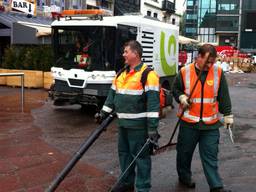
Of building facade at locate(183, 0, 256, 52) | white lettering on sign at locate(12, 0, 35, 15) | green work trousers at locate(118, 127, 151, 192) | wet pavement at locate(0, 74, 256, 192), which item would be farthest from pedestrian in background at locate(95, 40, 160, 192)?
building facade at locate(183, 0, 256, 52)

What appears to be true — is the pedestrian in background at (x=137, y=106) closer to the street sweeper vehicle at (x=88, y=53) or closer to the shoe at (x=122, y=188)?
the shoe at (x=122, y=188)

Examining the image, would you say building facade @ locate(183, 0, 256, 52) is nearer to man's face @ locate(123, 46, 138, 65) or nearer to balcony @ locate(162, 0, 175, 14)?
balcony @ locate(162, 0, 175, 14)

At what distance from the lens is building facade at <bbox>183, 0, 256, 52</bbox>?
88875mm

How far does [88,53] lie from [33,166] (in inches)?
194

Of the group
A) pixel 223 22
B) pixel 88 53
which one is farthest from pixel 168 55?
pixel 223 22

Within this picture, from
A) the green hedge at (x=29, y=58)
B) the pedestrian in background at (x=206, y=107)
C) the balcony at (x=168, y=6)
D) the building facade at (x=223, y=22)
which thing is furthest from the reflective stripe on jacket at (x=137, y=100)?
the building facade at (x=223, y=22)

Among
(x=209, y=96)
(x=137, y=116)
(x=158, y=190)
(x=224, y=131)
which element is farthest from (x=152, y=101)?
(x=224, y=131)

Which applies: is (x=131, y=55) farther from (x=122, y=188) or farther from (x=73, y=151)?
(x=73, y=151)

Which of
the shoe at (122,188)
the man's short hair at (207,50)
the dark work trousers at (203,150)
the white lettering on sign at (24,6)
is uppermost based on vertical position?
the white lettering on sign at (24,6)

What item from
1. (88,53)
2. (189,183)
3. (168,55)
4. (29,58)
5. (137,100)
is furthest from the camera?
(29,58)

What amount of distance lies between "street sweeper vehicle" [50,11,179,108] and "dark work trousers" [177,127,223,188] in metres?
5.26

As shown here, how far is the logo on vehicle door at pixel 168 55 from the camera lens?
14086 millimetres

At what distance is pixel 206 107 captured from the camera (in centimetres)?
550

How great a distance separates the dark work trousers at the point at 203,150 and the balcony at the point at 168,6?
152ft
